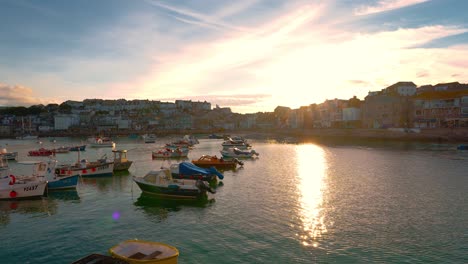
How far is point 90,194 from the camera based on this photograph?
108 feet

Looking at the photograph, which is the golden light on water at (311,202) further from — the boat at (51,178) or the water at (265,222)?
the boat at (51,178)

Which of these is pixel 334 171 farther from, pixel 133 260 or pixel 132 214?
pixel 133 260

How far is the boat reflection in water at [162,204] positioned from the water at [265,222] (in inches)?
5.7

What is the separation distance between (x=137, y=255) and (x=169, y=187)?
1467 centimetres

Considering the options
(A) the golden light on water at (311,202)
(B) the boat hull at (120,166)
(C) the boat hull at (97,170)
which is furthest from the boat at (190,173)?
(B) the boat hull at (120,166)

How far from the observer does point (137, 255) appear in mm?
14984

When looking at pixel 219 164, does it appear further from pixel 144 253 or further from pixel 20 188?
A: pixel 144 253

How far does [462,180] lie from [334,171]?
1471 centimetres

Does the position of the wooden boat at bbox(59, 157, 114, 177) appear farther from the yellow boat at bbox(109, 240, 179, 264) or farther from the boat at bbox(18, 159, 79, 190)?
the yellow boat at bbox(109, 240, 179, 264)

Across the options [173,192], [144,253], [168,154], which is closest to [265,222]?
[173,192]

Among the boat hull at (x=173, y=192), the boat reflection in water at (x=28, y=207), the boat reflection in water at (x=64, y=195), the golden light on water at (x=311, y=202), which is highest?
the boat hull at (x=173, y=192)

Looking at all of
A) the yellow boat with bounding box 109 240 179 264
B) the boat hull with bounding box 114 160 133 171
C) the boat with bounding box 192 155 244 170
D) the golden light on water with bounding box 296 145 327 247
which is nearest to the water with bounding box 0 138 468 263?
the golden light on water with bounding box 296 145 327 247

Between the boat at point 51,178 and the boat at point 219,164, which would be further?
the boat at point 219,164

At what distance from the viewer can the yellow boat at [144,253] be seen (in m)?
14.2
